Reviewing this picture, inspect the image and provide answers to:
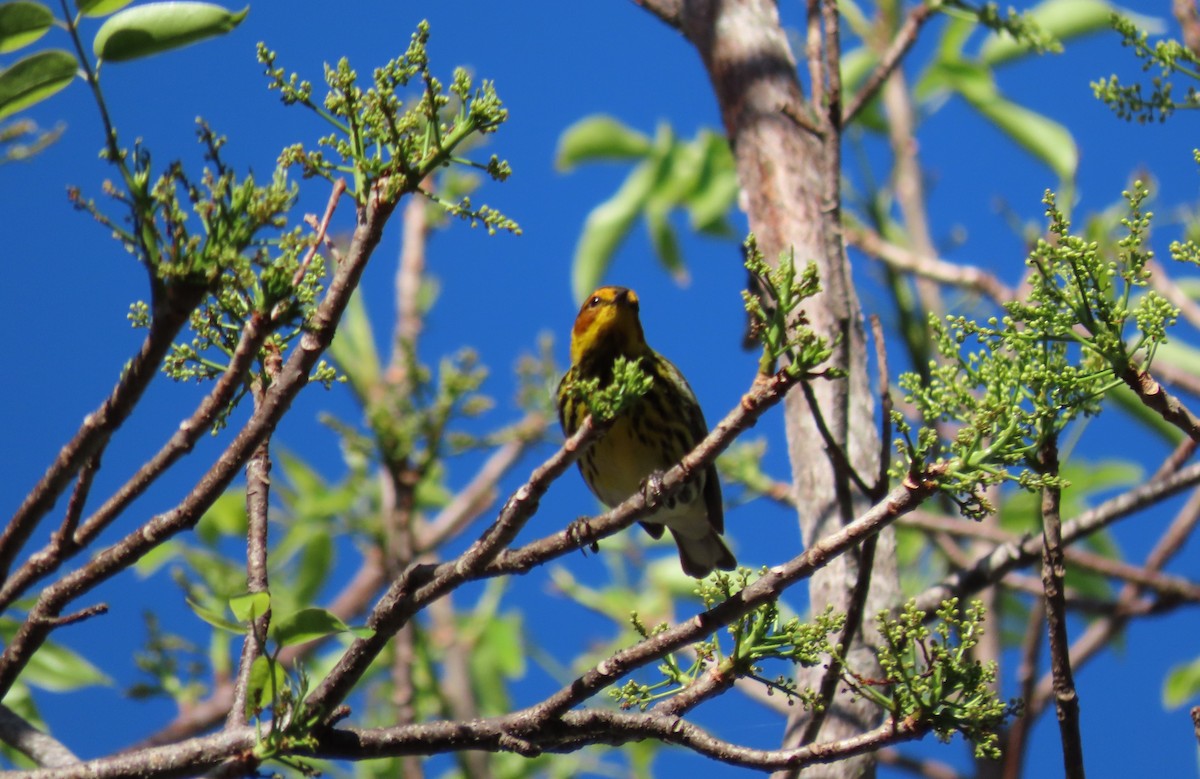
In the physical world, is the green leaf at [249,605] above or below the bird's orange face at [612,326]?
below

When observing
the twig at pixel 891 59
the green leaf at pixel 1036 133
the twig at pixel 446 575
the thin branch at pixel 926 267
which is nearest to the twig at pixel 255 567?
the twig at pixel 446 575

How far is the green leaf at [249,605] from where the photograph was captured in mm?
1781

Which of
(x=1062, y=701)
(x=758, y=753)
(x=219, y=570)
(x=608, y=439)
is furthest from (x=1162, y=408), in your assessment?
(x=219, y=570)

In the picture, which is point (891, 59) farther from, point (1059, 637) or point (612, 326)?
point (1059, 637)

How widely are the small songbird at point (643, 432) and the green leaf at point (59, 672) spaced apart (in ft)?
5.06

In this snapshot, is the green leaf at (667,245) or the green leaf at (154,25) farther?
the green leaf at (667,245)

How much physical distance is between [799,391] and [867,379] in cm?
Result: 17

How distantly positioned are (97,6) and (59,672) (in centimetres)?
175

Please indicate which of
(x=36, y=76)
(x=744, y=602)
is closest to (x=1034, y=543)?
(x=744, y=602)

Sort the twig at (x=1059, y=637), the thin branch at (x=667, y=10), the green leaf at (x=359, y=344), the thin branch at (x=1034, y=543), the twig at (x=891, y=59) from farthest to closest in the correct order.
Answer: the green leaf at (x=359, y=344) < the thin branch at (x=667, y=10) < the twig at (x=891, y=59) < the thin branch at (x=1034, y=543) < the twig at (x=1059, y=637)

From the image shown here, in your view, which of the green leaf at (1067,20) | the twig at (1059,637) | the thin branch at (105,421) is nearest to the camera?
the thin branch at (105,421)

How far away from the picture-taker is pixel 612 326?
4469mm

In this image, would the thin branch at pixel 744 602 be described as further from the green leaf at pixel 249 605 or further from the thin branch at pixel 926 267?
the thin branch at pixel 926 267

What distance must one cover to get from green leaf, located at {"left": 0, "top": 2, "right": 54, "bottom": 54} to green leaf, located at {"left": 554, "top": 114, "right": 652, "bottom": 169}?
3574 mm
